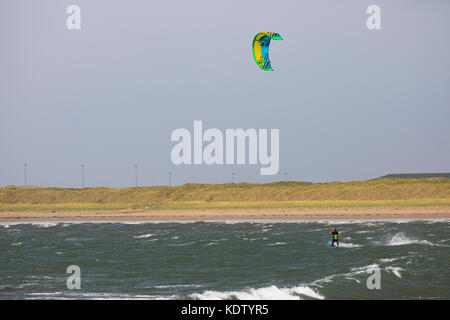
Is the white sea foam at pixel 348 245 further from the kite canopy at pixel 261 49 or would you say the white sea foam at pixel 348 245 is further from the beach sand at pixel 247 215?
the beach sand at pixel 247 215

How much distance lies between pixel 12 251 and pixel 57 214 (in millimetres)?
51164

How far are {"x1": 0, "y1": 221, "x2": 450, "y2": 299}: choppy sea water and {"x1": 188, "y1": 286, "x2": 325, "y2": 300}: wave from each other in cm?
4

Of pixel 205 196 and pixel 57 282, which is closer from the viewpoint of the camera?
pixel 57 282

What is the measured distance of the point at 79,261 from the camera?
3850 centimetres

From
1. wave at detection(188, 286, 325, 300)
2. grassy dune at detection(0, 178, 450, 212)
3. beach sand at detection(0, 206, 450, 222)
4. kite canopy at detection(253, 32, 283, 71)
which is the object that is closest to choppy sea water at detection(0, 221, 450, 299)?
wave at detection(188, 286, 325, 300)

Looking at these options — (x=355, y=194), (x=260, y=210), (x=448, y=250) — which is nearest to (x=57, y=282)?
(x=448, y=250)

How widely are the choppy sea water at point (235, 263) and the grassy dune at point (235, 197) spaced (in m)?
32.9

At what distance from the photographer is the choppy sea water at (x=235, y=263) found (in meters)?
25.7

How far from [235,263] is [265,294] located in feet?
35.4

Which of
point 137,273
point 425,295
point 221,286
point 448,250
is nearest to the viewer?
point 425,295

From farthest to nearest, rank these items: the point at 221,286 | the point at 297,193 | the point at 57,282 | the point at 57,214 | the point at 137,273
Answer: the point at 297,193 < the point at 57,214 < the point at 137,273 < the point at 57,282 < the point at 221,286

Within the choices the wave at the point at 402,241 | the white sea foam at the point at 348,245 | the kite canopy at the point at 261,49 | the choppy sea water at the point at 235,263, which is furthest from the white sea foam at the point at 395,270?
the kite canopy at the point at 261,49

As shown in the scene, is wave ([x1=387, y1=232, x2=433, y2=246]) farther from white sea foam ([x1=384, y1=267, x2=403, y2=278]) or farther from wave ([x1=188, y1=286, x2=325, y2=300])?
wave ([x1=188, y1=286, x2=325, y2=300])

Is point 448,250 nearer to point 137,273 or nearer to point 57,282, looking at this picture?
point 137,273
